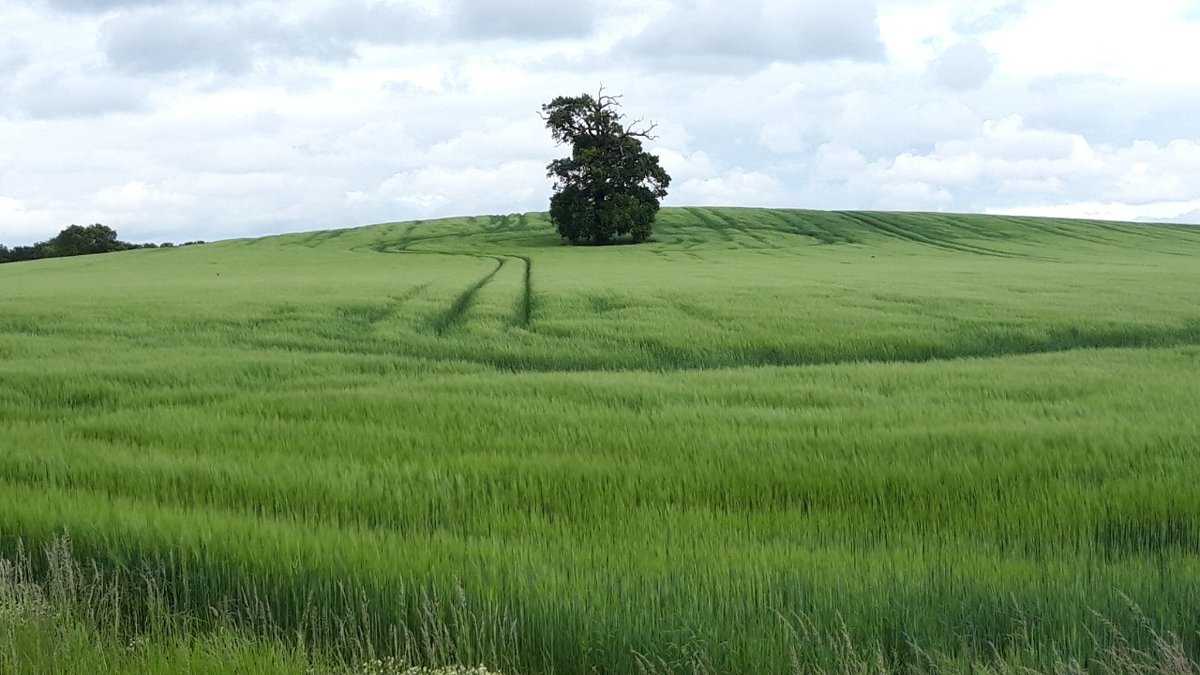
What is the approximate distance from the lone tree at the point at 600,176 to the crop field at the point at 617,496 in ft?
142

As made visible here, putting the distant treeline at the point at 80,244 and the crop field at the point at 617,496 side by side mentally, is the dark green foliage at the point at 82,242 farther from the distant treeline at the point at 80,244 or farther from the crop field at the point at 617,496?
the crop field at the point at 617,496

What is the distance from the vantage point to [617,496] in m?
5.91

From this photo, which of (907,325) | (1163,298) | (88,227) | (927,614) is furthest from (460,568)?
(88,227)

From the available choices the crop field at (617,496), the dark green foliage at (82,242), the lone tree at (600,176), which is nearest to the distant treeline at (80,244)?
the dark green foliage at (82,242)

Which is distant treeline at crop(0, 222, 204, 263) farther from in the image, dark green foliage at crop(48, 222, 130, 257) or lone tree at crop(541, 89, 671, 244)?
lone tree at crop(541, 89, 671, 244)

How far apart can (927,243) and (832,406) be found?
5889cm

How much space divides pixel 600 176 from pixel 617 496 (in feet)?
176

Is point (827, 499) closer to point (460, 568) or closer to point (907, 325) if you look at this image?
point (460, 568)

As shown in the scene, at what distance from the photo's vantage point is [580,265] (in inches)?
1623

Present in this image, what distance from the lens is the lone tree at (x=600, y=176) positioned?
58.9 m

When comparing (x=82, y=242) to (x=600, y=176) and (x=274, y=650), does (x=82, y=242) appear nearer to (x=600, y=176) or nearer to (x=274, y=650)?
(x=600, y=176)

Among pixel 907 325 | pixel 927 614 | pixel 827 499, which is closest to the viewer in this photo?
pixel 927 614

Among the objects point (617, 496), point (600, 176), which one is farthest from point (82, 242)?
point (617, 496)

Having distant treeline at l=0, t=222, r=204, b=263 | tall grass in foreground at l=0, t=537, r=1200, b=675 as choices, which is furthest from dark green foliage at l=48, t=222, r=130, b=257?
tall grass in foreground at l=0, t=537, r=1200, b=675
